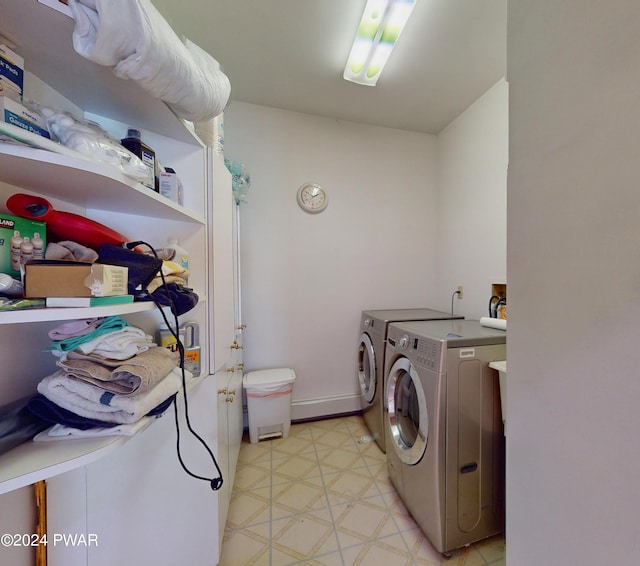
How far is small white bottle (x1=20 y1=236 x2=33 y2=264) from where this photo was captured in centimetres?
54

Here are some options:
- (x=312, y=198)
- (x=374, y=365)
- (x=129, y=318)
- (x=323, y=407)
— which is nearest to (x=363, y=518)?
(x=374, y=365)

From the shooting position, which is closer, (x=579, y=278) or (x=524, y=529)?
(x=579, y=278)

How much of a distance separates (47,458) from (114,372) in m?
0.18

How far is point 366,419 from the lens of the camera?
2.15 meters

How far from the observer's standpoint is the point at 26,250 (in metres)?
0.55

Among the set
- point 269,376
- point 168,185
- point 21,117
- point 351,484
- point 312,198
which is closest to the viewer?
point 21,117

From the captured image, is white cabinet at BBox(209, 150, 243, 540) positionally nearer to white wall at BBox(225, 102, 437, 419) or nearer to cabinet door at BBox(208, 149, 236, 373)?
cabinet door at BBox(208, 149, 236, 373)

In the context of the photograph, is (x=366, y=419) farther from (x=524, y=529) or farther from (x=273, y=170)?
(x=273, y=170)

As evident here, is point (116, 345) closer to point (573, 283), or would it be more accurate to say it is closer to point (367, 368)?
point (573, 283)

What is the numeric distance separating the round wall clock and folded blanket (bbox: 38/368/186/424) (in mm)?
1917

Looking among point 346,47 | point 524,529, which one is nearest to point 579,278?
point 524,529

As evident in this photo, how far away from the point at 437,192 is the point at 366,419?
2.27m

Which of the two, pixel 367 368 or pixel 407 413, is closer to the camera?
pixel 407 413

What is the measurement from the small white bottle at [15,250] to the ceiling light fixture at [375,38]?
176 cm
